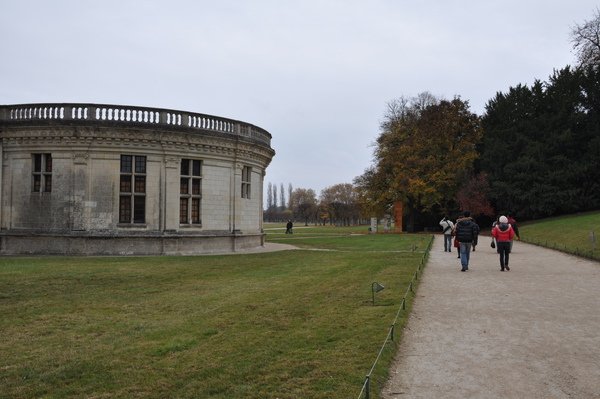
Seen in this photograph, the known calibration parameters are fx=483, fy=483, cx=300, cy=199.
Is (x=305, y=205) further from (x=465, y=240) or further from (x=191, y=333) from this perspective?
(x=191, y=333)

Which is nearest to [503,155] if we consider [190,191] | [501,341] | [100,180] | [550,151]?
[550,151]

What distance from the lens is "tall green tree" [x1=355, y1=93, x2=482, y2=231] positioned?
4941cm

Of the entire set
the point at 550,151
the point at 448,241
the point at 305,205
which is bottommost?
the point at 448,241

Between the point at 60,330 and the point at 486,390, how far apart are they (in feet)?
22.2

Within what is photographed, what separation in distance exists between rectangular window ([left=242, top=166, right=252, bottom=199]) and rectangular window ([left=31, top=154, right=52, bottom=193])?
9.79 metres

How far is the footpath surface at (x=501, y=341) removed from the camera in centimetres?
550

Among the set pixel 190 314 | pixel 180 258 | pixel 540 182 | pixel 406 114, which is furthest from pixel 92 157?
pixel 406 114

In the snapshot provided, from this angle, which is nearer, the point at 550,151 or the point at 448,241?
the point at 448,241

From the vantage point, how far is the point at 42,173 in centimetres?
2314

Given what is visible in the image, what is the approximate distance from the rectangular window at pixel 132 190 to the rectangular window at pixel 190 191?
6.10ft

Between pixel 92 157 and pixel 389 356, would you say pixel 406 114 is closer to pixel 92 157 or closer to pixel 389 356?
pixel 92 157

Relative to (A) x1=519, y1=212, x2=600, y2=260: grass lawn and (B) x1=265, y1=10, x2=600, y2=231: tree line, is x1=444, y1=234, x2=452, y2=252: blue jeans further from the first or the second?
(B) x1=265, y1=10, x2=600, y2=231: tree line

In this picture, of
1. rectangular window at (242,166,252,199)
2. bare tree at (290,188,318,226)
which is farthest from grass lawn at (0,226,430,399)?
bare tree at (290,188,318,226)

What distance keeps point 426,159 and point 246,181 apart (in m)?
27.3
